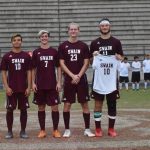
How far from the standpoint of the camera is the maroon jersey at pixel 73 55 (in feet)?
32.3

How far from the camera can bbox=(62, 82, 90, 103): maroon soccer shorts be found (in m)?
9.89

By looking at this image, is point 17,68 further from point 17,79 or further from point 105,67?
point 105,67

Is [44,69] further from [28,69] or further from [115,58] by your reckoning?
[115,58]

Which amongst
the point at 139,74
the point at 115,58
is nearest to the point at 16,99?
the point at 115,58

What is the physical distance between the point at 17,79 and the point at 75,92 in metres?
1.08

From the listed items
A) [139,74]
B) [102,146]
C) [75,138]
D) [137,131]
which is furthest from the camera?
[139,74]

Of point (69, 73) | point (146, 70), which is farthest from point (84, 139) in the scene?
point (146, 70)

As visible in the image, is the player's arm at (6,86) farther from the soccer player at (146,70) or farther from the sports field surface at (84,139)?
the soccer player at (146,70)

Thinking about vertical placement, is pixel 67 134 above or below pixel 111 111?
below

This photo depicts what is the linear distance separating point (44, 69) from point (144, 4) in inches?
941

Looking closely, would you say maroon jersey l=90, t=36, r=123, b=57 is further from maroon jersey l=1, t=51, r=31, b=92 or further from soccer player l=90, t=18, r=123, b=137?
maroon jersey l=1, t=51, r=31, b=92

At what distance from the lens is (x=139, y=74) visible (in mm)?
26438

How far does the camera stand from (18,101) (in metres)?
9.94

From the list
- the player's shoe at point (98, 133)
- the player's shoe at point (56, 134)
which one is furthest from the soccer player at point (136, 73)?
the player's shoe at point (56, 134)
